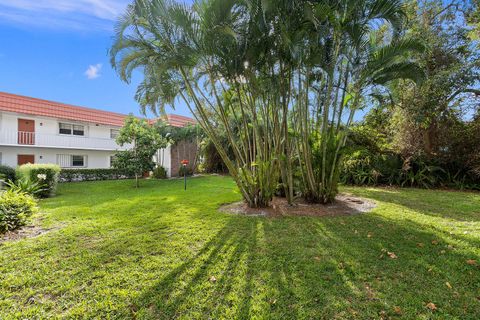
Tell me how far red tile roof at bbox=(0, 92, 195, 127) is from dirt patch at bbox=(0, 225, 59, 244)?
504 inches

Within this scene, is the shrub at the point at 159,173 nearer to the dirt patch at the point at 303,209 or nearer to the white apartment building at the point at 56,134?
the white apartment building at the point at 56,134

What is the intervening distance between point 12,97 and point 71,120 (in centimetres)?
358

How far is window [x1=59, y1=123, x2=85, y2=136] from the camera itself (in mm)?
18234

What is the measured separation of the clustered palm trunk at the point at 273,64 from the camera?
5.00 metres

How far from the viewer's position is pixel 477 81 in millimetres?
9250

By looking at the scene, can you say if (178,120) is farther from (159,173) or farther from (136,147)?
(136,147)

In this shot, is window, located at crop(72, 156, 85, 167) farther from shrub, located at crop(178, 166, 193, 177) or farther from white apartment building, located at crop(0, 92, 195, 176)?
shrub, located at crop(178, 166, 193, 177)

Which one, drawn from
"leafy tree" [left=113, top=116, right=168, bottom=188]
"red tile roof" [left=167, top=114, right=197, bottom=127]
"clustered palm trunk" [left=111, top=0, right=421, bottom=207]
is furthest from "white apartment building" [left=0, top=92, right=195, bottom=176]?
"clustered palm trunk" [left=111, top=0, right=421, bottom=207]

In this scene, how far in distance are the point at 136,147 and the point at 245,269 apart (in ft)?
37.4

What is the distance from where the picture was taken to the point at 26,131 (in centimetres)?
1677

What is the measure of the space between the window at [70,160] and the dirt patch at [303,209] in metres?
17.3

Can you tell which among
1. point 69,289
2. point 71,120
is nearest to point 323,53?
point 69,289

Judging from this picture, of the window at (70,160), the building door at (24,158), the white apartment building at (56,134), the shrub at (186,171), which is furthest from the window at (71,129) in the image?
the shrub at (186,171)

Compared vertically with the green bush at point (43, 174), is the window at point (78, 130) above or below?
above
